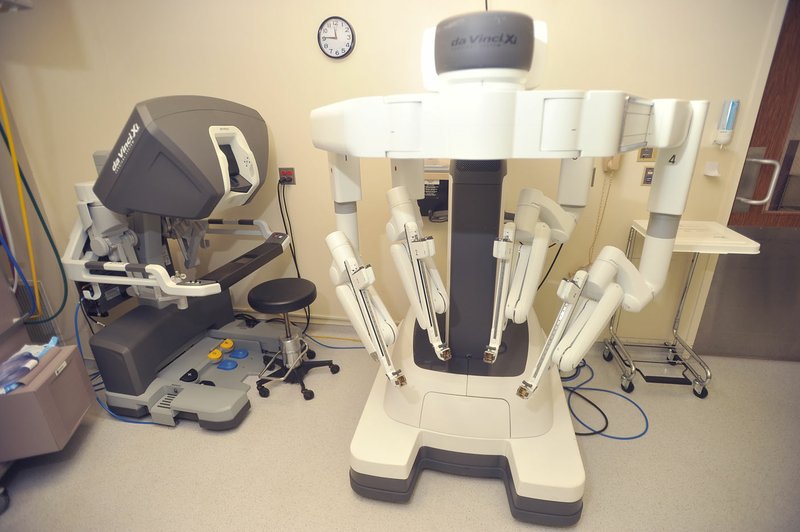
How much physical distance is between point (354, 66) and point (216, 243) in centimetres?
140

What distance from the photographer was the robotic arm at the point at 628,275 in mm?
1102

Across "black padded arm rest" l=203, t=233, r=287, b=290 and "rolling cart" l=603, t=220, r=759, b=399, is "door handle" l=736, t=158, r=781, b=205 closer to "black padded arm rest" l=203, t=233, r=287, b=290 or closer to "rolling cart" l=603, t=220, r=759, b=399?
"rolling cart" l=603, t=220, r=759, b=399

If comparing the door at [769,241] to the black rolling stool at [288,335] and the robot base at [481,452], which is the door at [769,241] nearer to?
the robot base at [481,452]

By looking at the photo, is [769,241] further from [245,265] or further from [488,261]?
[245,265]

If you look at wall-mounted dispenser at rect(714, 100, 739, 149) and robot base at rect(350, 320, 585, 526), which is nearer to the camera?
robot base at rect(350, 320, 585, 526)

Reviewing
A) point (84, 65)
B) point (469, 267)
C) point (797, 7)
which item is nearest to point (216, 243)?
point (84, 65)

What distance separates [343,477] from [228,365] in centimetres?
98

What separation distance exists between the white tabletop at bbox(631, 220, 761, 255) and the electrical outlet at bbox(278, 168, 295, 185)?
1.84m

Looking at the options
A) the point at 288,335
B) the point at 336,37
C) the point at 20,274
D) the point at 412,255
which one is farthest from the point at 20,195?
the point at 412,255

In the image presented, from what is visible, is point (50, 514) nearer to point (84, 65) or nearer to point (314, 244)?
point (314, 244)

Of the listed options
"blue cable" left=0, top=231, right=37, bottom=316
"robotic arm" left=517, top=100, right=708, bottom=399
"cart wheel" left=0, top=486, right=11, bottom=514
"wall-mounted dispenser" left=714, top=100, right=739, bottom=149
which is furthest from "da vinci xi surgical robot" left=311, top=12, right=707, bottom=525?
"blue cable" left=0, top=231, right=37, bottom=316

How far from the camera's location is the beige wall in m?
1.75

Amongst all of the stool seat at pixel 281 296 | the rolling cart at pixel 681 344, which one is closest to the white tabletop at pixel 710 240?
the rolling cart at pixel 681 344

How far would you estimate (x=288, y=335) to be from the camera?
2.08 m
